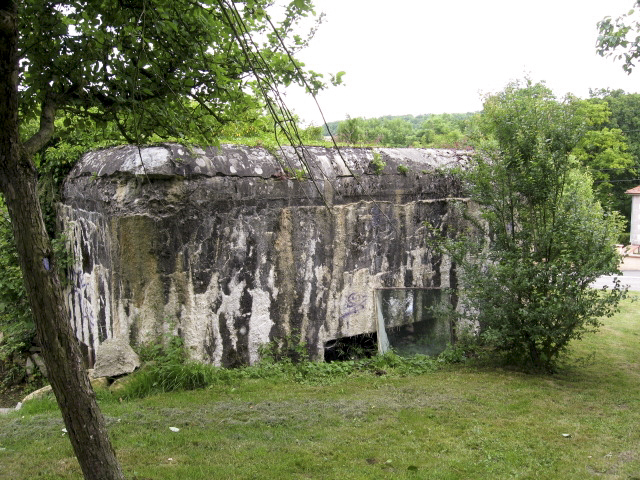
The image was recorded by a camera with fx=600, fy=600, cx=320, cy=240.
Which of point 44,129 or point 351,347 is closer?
point 44,129

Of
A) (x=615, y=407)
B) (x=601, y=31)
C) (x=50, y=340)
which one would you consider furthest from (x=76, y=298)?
(x=601, y=31)

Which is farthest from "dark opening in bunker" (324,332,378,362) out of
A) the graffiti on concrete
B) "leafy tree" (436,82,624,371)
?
"leafy tree" (436,82,624,371)

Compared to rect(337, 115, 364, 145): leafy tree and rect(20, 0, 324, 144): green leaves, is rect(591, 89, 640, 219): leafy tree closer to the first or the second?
rect(337, 115, 364, 145): leafy tree

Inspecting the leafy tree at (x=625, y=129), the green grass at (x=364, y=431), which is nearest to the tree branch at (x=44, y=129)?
the green grass at (x=364, y=431)

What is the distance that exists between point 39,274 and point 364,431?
10.1 feet

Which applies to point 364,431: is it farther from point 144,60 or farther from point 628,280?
point 628,280

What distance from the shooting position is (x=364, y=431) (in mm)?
5199

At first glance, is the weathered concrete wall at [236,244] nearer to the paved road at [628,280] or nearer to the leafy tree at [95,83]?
the leafy tree at [95,83]

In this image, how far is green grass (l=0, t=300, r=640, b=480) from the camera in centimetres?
443

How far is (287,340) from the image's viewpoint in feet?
24.0

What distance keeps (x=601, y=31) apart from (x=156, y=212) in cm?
606

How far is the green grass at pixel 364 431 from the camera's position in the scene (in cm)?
443

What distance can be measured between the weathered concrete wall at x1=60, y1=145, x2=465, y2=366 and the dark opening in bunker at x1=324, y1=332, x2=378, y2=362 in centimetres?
16

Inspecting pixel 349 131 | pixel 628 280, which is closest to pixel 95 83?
pixel 349 131
